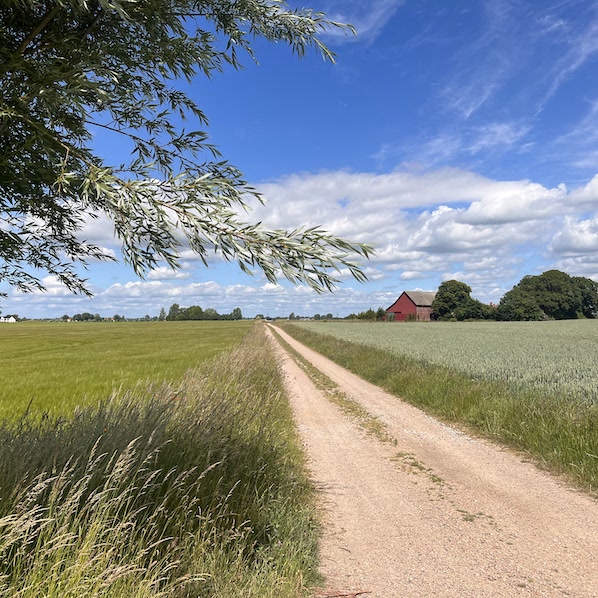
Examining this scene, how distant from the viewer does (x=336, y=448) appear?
860 centimetres

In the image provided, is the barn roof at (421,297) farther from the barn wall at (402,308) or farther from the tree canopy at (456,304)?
the tree canopy at (456,304)

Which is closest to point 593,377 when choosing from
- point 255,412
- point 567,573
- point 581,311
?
point 567,573

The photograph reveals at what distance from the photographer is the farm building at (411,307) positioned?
5113 inches

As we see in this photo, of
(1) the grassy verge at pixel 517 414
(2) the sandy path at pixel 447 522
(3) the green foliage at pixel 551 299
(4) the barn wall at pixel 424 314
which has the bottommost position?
(2) the sandy path at pixel 447 522

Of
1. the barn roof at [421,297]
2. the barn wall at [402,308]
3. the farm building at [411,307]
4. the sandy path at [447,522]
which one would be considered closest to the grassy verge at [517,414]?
the sandy path at [447,522]

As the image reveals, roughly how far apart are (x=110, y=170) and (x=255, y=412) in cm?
499

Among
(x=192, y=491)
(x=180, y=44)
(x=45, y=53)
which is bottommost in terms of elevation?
(x=192, y=491)

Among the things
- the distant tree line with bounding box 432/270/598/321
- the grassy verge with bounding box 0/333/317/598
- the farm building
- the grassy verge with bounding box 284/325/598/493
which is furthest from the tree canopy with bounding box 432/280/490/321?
the grassy verge with bounding box 0/333/317/598

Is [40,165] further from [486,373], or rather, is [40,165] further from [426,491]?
[486,373]

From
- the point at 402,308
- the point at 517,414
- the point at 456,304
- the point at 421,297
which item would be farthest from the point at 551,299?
the point at 517,414

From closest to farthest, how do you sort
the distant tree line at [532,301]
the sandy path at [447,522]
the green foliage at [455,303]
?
the sandy path at [447,522] < the distant tree line at [532,301] < the green foliage at [455,303]

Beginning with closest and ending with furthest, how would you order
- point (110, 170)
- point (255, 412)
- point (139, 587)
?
point (139, 587) < point (110, 170) < point (255, 412)

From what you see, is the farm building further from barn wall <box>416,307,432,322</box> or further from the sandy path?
the sandy path

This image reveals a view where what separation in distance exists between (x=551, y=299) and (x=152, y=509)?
13394 centimetres
